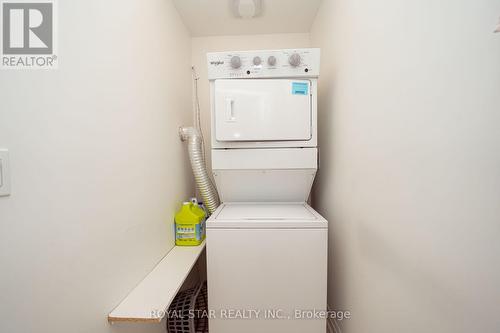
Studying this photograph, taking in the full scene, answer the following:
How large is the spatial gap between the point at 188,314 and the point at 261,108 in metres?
1.56

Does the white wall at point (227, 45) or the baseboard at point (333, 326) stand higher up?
the white wall at point (227, 45)

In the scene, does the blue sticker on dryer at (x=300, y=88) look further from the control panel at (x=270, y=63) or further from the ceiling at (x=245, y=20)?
the ceiling at (x=245, y=20)

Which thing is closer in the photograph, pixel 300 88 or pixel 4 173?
pixel 4 173

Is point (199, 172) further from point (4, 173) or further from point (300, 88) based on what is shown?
point (4, 173)

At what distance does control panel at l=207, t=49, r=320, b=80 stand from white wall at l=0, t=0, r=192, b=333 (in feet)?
1.75

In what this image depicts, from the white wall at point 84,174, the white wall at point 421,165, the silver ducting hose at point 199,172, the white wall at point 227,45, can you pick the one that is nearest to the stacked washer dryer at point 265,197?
the silver ducting hose at point 199,172

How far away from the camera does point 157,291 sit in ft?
3.64

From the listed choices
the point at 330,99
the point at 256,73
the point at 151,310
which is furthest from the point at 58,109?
the point at 330,99

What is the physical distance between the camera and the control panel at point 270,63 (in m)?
1.44

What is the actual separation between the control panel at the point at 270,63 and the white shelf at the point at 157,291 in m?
1.37

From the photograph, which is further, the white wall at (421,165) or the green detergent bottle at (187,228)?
the green detergent bottle at (187,228)

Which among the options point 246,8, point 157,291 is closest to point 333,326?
point 157,291

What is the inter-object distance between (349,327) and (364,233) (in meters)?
0.67

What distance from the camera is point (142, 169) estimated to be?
1236mm
